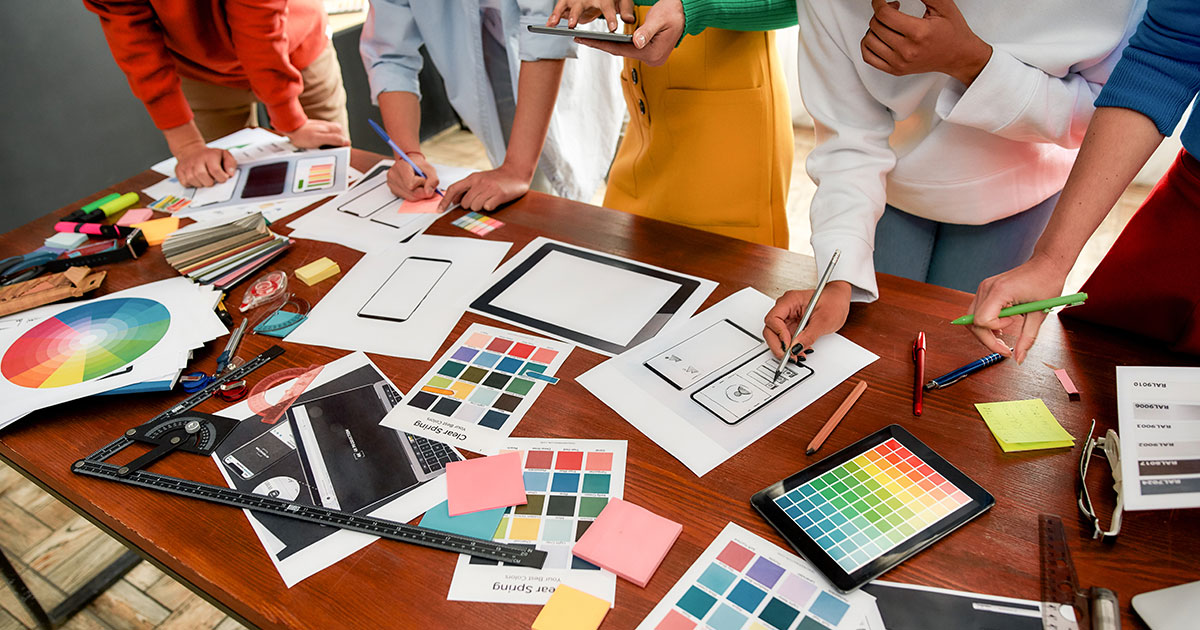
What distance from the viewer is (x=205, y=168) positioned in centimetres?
152

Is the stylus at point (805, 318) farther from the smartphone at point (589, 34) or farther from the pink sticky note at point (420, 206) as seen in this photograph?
the pink sticky note at point (420, 206)

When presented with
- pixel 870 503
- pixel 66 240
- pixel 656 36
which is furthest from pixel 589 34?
pixel 66 240

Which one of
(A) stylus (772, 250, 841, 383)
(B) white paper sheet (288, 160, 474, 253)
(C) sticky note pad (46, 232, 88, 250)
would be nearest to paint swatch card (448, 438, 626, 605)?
(A) stylus (772, 250, 841, 383)

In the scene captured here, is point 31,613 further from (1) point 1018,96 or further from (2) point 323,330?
(1) point 1018,96

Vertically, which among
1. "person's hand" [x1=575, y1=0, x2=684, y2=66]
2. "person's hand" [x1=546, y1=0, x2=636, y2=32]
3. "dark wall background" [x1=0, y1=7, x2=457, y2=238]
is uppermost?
"person's hand" [x1=546, y1=0, x2=636, y2=32]

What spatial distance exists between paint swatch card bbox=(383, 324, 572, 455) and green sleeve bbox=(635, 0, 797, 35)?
24.2 inches

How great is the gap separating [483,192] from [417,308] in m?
0.36

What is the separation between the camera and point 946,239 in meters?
1.23

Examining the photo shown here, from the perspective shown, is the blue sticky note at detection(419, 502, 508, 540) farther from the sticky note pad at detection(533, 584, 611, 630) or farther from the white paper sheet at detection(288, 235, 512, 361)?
the white paper sheet at detection(288, 235, 512, 361)

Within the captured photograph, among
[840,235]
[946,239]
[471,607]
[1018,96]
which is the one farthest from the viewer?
[946,239]

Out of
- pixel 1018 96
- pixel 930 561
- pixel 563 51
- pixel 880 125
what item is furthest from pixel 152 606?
pixel 1018 96

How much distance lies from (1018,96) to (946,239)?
0.35m

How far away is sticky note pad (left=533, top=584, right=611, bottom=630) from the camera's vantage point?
2.09 ft

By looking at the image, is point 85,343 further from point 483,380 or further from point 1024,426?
point 1024,426
